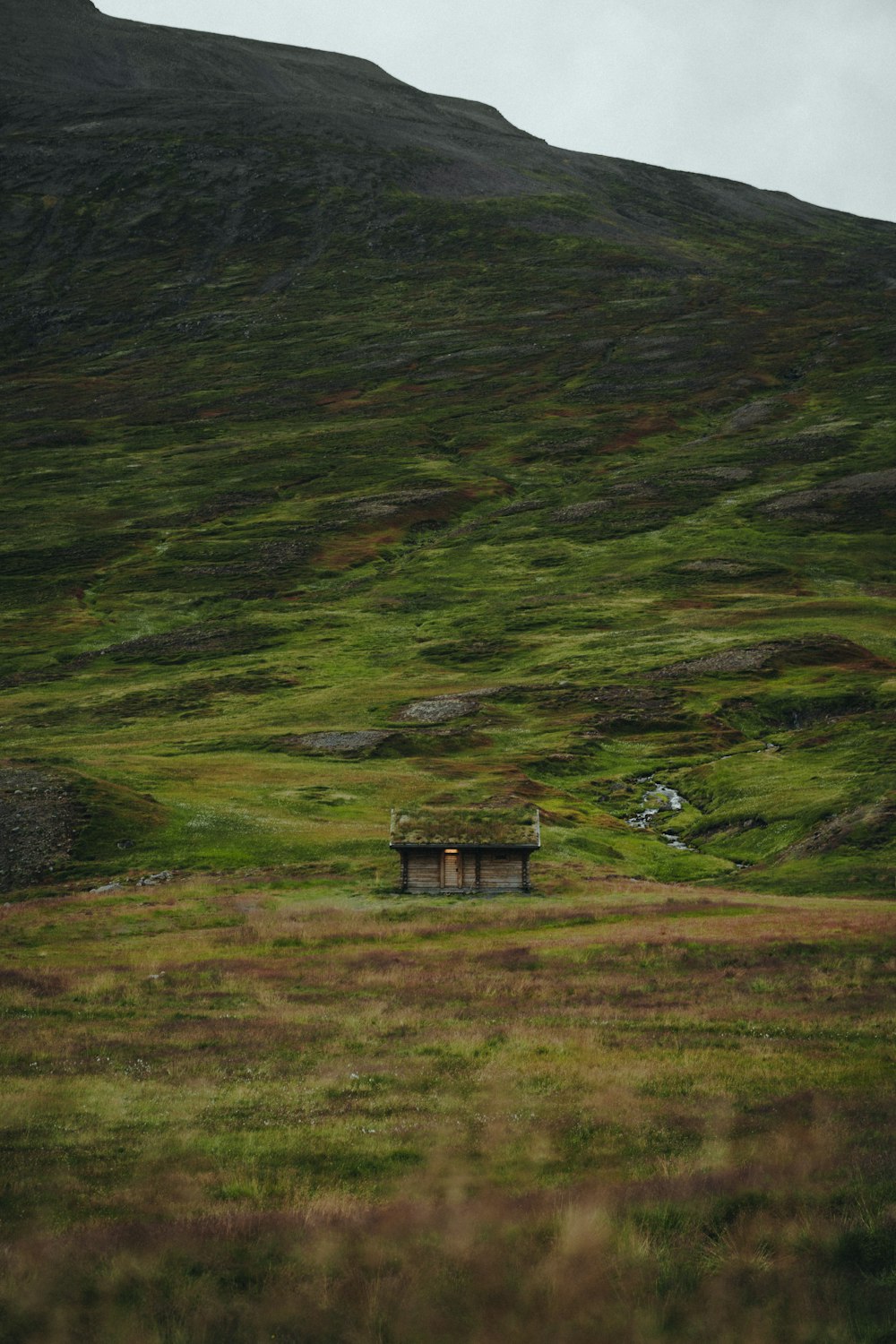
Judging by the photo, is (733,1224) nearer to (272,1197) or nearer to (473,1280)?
(473,1280)

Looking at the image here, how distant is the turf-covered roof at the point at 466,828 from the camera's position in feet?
200

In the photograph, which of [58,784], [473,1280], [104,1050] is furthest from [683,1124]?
[58,784]

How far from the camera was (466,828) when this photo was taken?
6209 centimetres

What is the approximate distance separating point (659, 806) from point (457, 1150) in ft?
220

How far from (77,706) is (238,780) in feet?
150

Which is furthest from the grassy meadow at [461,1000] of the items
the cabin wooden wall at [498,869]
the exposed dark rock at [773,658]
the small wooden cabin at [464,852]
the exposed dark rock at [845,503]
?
the exposed dark rock at [845,503]

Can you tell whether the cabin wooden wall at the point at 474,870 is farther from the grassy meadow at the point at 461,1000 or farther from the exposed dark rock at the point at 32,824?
the exposed dark rock at the point at 32,824

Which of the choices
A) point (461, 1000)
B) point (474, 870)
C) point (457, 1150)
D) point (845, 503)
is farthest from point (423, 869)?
point (845, 503)

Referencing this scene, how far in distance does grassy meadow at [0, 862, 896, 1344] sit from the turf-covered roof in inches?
890

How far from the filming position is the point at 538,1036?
26844 millimetres

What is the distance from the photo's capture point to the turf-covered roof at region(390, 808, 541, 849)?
61094 millimetres

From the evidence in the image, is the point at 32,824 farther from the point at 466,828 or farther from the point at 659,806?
the point at 659,806

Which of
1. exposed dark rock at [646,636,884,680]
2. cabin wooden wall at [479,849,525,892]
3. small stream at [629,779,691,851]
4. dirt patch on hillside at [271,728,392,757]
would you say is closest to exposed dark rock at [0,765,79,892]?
cabin wooden wall at [479,849,525,892]

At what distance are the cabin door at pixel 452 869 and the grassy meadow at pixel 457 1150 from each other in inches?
904
